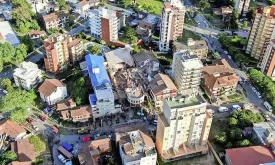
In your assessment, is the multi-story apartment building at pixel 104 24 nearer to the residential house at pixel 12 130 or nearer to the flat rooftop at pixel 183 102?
the residential house at pixel 12 130

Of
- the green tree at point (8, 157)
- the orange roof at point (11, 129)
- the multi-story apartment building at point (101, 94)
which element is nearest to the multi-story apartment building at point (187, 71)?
the multi-story apartment building at point (101, 94)

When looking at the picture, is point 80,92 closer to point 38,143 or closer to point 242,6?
point 38,143

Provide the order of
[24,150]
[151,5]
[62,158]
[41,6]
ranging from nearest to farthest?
[24,150] → [62,158] → [41,6] → [151,5]

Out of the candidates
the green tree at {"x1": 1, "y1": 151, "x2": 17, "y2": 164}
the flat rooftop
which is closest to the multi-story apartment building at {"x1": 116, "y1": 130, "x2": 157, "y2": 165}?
the flat rooftop

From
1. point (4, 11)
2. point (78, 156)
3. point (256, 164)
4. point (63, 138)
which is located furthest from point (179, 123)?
point (4, 11)

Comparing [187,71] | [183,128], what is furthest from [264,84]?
[183,128]
